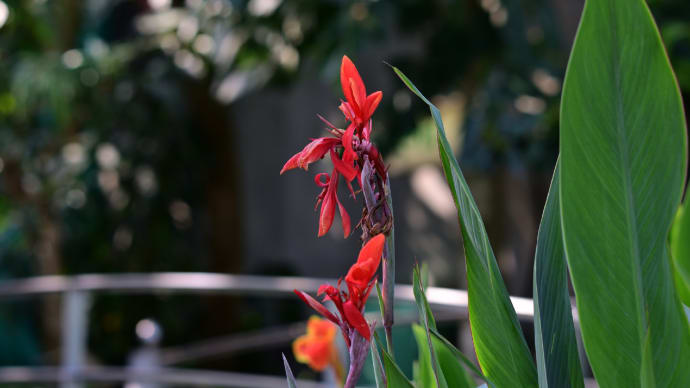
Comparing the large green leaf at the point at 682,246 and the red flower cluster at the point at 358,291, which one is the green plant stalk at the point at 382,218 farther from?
the large green leaf at the point at 682,246

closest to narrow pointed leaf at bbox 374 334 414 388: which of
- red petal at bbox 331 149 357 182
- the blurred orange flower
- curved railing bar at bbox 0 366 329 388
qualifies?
red petal at bbox 331 149 357 182

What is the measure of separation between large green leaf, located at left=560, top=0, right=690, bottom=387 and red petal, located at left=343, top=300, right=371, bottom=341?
0.14m

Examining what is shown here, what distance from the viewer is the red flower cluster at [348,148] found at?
459 millimetres

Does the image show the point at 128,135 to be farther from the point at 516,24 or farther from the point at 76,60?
the point at 516,24

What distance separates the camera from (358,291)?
18.4 inches

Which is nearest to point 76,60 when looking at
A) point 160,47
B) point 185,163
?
point 160,47

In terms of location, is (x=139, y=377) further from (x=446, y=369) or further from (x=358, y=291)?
(x=358, y=291)

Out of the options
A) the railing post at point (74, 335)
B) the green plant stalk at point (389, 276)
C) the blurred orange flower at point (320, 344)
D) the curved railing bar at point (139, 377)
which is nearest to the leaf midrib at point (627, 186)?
the green plant stalk at point (389, 276)

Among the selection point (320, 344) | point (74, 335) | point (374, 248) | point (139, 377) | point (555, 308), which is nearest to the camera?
point (374, 248)

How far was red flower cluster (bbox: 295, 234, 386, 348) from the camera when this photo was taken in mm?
442

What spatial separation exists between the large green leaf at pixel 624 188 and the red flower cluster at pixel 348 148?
130mm

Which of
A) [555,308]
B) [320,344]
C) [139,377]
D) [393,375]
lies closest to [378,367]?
[393,375]

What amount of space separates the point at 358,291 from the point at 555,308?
0.18m

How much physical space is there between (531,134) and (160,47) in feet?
7.22
